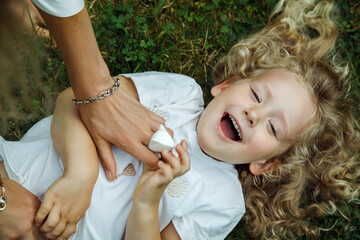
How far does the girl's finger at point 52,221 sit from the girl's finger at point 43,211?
0.08 ft

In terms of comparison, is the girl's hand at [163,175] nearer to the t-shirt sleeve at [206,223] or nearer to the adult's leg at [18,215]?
the t-shirt sleeve at [206,223]

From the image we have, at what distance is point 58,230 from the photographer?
6.72 ft

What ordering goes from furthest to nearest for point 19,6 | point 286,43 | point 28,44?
point 286,43
point 28,44
point 19,6

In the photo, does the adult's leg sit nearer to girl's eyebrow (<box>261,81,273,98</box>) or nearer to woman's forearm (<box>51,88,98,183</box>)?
woman's forearm (<box>51,88,98,183</box>)

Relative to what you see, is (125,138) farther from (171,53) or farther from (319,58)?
(319,58)

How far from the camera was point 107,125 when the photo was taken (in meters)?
2.15

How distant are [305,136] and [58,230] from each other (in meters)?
1.77

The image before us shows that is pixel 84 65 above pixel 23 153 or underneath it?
above

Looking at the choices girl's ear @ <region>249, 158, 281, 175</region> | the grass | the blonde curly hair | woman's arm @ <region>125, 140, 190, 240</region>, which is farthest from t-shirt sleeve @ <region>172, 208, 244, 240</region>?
the grass

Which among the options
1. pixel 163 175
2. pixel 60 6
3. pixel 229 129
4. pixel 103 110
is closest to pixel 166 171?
pixel 163 175

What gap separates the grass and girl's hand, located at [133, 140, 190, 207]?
4.03 feet

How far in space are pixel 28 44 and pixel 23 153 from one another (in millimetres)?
1412

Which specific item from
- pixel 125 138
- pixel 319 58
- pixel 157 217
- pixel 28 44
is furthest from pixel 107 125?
pixel 319 58

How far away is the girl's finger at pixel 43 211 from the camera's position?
1965 millimetres
